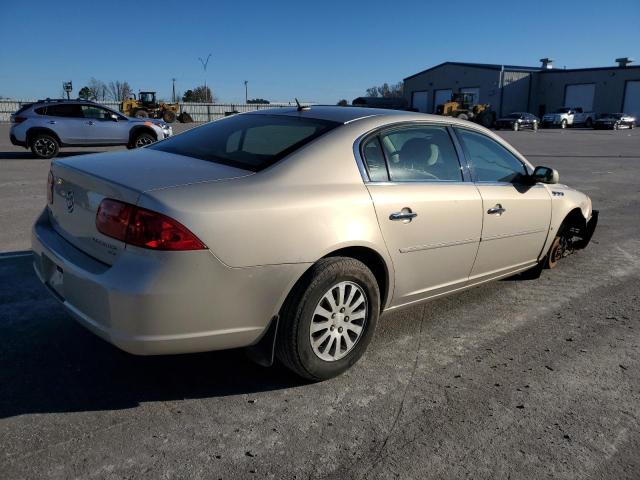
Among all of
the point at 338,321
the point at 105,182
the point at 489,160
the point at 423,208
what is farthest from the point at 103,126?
the point at 338,321

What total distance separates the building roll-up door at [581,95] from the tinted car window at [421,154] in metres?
59.6

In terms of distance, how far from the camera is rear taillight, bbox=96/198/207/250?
98.5 inches

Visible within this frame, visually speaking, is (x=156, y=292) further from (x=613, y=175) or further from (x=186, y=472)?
(x=613, y=175)

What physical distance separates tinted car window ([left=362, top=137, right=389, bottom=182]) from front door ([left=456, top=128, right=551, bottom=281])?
0.90m

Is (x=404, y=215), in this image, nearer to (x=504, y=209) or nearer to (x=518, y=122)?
(x=504, y=209)

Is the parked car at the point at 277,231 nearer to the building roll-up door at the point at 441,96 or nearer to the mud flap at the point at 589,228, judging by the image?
the mud flap at the point at 589,228

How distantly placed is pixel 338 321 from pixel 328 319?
0.26 feet

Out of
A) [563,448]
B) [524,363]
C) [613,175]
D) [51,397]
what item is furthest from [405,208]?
[613,175]

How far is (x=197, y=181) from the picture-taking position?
9.12 feet

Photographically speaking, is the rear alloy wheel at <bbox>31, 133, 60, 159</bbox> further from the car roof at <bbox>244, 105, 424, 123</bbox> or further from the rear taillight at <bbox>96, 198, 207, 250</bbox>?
the rear taillight at <bbox>96, 198, 207, 250</bbox>

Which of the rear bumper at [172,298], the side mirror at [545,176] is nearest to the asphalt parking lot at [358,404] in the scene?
the rear bumper at [172,298]

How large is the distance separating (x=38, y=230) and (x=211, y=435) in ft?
5.66

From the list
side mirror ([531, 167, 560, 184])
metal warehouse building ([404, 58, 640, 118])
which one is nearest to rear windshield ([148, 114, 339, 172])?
side mirror ([531, 167, 560, 184])

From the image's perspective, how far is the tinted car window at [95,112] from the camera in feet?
48.5
